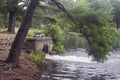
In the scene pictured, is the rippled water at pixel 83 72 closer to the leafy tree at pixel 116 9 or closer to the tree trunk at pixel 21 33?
the tree trunk at pixel 21 33

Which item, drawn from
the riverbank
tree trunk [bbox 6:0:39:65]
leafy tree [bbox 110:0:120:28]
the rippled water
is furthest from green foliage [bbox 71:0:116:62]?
leafy tree [bbox 110:0:120:28]

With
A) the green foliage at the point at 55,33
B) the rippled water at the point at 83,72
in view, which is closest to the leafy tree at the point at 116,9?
the green foliage at the point at 55,33

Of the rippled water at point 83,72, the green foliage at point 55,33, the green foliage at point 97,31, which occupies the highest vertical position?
the green foliage at point 97,31

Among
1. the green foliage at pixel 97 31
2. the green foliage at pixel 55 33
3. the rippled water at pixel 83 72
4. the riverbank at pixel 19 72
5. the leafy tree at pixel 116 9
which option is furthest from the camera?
the leafy tree at pixel 116 9

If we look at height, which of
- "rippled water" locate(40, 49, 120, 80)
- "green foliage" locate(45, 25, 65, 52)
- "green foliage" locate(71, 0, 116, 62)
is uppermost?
"green foliage" locate(71, 0, 116, 62)

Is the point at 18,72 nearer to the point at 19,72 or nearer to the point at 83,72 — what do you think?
the point at 19,72

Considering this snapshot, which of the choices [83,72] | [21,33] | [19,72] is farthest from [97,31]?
[19,72]

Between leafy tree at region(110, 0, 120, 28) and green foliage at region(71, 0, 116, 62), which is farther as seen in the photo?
leafy tree at region(110, 0, 120, 28)

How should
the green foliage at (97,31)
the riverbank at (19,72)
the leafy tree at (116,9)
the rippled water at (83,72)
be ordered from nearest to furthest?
the riverbank at (19,72) < the green foliage at (97,31) < the rippled water at (83,72) < the leafy tree at (116,9)

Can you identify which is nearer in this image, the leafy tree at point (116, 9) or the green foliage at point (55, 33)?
the green foliage at point (55, 33)

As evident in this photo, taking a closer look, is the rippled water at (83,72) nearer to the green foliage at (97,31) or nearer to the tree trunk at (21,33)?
the green foliage at (97,31)

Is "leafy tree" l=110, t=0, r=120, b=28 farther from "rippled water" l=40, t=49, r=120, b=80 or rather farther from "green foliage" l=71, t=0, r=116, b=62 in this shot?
"green foliage" l=71, t=0, r=116, b=62

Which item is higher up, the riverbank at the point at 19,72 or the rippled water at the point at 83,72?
the riverbank at the point at 19,72

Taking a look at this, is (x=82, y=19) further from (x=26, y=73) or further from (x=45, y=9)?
(x=45, y=9)
